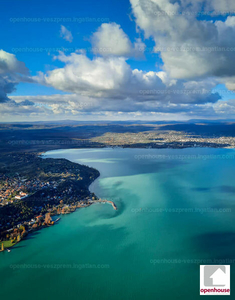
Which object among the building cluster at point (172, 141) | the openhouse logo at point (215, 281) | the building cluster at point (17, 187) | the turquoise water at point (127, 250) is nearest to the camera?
the openhouse logo at point (215, 281)

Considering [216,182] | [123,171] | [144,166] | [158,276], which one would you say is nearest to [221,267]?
[158,276]

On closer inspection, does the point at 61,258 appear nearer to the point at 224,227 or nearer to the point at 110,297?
the point at 110,297

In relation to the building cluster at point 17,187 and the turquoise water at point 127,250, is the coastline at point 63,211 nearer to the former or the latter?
the turquoise water at point 127,250

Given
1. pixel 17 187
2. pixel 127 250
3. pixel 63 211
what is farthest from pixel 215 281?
pixel 17 187

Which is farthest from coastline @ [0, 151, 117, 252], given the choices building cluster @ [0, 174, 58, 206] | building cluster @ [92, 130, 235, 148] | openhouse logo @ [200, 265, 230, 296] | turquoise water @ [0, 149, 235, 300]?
building cluster @ [92, 130, 235, 148]

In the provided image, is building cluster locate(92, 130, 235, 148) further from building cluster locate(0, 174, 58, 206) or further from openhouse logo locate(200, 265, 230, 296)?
openhouse logo locate(200, 265, 230, 296)

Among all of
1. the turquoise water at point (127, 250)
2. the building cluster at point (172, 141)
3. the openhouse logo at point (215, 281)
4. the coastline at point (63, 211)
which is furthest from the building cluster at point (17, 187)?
the building cluster at point (172, 141)
